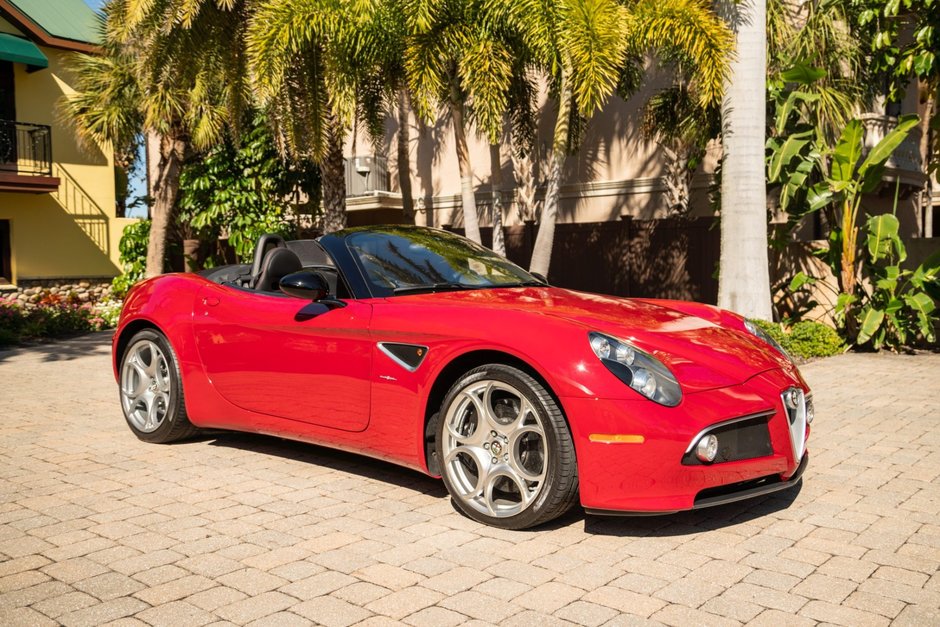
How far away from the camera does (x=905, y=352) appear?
40.0ft

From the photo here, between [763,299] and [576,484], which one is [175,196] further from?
[576,484]

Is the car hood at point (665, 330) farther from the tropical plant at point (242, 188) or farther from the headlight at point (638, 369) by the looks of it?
the tropical plant at point (242, 188)

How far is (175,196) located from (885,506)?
16.9 metres

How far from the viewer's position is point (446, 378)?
4.46m

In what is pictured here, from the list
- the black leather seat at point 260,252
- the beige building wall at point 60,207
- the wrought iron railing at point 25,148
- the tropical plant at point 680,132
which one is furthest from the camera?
the beige building wall at point 60,207

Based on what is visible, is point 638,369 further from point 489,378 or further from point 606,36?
point 606,36

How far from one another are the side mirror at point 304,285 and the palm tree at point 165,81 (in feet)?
33.1

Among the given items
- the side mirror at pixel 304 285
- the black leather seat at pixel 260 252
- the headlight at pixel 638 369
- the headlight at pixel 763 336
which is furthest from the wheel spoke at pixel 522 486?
the black leather seat at pixel 260 252

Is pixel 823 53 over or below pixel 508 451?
over

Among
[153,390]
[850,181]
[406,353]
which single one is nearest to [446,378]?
[406,353]

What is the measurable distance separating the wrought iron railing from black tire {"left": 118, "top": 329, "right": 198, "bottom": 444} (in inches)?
704

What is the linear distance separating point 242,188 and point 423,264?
1417 cm

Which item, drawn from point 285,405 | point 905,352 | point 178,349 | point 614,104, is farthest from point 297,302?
point 614,104

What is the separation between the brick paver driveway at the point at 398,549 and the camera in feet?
10.9
